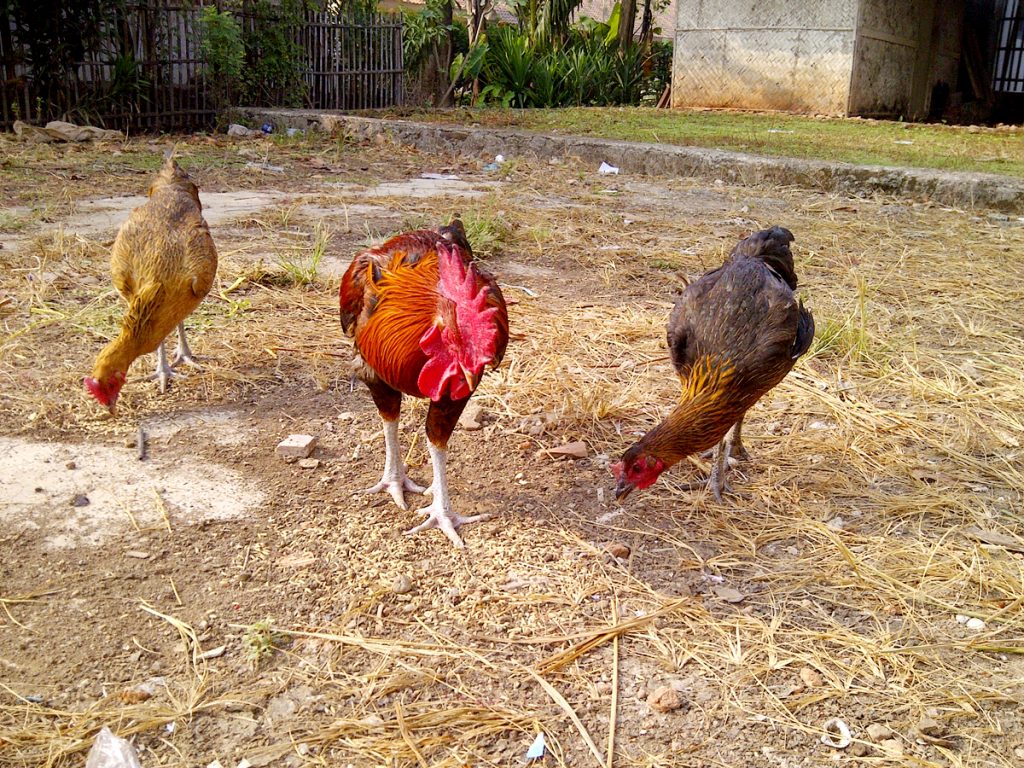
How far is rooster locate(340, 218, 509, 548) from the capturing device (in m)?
2.64

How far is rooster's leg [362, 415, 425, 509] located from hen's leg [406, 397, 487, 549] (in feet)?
0.52

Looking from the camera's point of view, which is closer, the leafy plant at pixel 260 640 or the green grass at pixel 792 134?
the leafy plant at pixel 260 640

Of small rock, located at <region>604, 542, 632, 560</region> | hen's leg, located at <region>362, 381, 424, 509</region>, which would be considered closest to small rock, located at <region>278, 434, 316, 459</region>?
hen's leg, located at <region>362, 381, 424, 509</region>

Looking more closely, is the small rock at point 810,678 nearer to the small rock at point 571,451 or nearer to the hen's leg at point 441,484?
the hen's leg at point 441,484

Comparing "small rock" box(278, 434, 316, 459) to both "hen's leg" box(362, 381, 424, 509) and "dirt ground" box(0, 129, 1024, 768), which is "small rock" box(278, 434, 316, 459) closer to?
"dirt ground" box(0, 129, 1024, 768)

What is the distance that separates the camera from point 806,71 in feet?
49.7

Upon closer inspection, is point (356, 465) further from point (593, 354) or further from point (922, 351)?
point (922, 351)

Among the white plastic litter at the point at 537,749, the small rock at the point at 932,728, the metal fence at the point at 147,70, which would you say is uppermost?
the metal fence at the point at 147,70

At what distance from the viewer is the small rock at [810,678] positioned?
2414 millimetres

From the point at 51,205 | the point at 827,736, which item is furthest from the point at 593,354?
the point at 51,205

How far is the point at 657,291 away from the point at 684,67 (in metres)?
12.6

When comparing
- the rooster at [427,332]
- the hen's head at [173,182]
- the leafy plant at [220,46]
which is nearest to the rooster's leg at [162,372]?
the hen's head at [173,182]

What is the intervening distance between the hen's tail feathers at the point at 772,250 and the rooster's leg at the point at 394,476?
63.4 inches

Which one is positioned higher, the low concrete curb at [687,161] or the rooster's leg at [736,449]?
the low concrete curb at [687,161]
